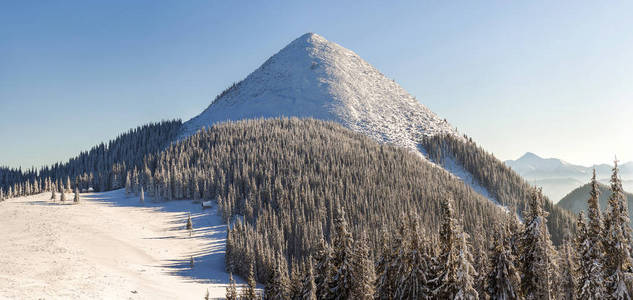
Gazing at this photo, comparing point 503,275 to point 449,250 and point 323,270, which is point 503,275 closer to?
point 449,250

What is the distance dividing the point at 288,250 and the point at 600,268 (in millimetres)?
92832

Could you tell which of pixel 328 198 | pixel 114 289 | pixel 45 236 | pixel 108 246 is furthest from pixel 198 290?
pixel 328 198

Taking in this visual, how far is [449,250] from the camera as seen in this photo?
23.2 meters

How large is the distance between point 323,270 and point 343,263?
3.36 meters

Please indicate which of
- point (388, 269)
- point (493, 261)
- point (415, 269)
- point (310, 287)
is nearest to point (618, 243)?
point (493, 261)

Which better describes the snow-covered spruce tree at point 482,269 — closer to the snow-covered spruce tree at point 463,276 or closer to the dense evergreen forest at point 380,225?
the dense evergreen forest at point 380,225

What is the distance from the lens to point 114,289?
206ft

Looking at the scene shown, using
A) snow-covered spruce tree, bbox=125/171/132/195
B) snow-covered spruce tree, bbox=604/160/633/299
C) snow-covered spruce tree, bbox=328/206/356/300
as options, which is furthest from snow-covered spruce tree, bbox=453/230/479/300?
snow-covered spruce tree, bbox=125/171/132/195

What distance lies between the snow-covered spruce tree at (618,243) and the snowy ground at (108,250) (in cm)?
6481

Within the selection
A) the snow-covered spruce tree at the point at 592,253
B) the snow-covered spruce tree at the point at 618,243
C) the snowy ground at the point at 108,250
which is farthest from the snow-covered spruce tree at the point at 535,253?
the snowy ground at the point at 108,250

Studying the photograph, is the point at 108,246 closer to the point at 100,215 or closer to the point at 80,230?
the point at 80,230

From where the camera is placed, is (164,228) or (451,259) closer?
(451,259)

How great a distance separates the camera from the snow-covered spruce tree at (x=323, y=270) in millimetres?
33719

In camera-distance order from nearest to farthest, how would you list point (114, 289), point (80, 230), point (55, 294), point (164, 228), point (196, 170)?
point (55, 294) → point (114, 289) → point (80, 230) → point (164, 228) → point (196, 170)
